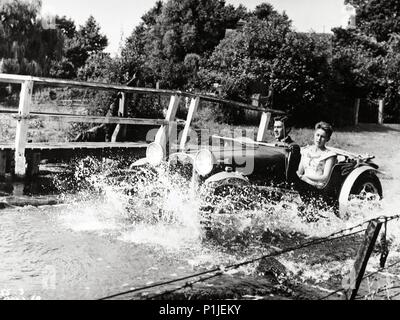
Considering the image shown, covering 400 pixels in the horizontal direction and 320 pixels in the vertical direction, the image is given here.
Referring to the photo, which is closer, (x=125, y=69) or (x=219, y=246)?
(x=219, y=246)

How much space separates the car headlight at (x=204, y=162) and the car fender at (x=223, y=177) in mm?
115

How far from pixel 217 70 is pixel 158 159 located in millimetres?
13277

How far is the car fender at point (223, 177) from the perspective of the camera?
5.97 metres

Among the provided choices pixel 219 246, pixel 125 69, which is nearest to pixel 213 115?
pixel 125 69

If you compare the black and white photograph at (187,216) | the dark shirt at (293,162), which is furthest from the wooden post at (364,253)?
the dark shirt at (293,162)

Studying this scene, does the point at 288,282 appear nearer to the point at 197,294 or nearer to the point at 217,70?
the point at 197,294

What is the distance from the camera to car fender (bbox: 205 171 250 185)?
5.97 metres

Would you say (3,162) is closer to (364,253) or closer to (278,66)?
Result: (364,253)

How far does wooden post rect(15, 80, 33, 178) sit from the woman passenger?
431 centimetres

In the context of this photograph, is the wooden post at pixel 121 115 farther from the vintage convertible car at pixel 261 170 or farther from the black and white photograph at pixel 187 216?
the vintage convertible car at pixel 261 170

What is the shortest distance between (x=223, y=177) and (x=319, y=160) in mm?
1898

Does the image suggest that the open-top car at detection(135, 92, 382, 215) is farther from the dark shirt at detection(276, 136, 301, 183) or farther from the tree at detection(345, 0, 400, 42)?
the tree at detection(345, 0, 400, 42)

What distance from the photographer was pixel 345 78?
2102 centimetres

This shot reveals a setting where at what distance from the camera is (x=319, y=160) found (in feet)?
23.2
